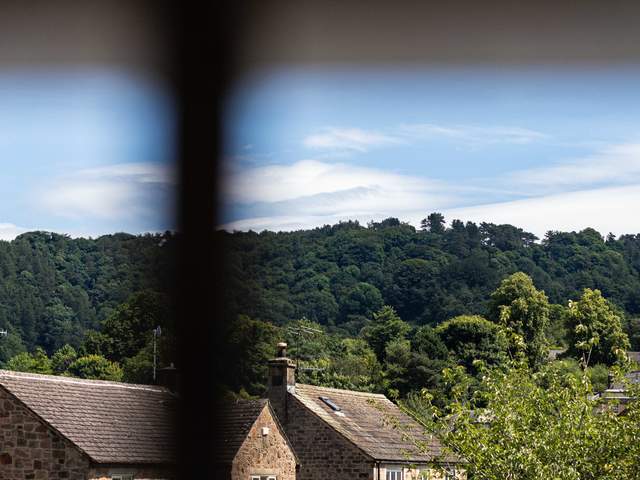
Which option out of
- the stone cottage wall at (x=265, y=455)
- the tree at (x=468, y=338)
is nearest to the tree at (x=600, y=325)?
the tree at (x=468, y=338)

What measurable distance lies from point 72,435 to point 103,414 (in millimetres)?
957

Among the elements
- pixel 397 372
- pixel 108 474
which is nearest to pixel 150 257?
pixel 108 474

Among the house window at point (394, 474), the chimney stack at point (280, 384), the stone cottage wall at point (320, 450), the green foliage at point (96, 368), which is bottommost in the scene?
the house window at point (394, 474)

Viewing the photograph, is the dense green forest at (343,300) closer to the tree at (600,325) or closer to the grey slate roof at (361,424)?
the tree at (600,325)

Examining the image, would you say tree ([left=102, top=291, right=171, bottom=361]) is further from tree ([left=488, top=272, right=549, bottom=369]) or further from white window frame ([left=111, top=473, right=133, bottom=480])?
tree ([left=488, top=272, right=549, bottom=369])

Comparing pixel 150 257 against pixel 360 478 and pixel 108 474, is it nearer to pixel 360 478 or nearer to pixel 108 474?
pixel 108 474

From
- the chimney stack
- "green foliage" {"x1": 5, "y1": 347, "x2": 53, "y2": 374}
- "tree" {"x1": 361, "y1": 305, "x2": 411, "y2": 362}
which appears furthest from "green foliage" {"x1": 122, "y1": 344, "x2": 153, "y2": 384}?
"tree" {"x1": 361, "y1": 305, "x2": 411, "y2": 362}

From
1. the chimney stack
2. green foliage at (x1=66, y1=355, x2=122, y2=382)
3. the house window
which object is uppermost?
the chimney stack

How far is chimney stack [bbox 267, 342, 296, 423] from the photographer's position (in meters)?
15.4

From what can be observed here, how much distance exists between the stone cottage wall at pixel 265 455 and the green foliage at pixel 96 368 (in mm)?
14076

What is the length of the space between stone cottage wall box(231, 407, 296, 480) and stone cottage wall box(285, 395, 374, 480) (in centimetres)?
83

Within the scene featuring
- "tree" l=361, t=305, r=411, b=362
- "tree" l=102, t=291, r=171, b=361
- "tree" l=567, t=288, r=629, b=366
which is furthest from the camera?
"tree" l=361, t=305, r=411, b=362

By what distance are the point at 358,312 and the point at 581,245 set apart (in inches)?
639

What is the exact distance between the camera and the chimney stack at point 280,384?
15.4 metres
